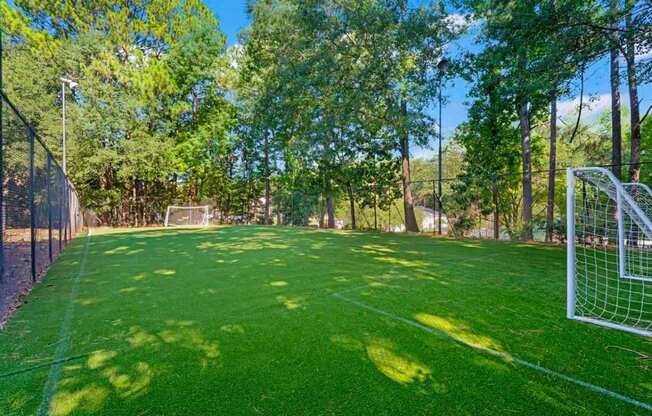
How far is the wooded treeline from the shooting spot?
695cm

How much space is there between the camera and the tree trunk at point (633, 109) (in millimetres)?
5580

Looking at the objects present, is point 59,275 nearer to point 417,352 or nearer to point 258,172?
point 417,352

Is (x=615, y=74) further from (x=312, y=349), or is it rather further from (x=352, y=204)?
(x=352, y=204)

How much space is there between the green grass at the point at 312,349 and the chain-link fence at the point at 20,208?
298 millimetres

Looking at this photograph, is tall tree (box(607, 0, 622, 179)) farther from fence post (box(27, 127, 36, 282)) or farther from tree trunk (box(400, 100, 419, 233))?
fence post (box(27, 127, 36, 282))

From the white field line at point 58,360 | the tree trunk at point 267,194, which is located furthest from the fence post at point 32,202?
the tree trunk at point 267,194

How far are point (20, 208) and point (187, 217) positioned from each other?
15.6 m

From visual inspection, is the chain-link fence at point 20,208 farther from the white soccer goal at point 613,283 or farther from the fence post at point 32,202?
the white soccer goal at point 613,283

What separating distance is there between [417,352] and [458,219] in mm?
9428

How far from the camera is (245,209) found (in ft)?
71.3

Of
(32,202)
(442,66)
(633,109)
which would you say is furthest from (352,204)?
(32,202)

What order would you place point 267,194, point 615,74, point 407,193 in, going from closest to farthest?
1. point 615,74
2. point 407,193
3. point 267,194

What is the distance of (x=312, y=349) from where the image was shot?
2.34m

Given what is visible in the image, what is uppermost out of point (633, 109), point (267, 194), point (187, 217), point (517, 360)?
point (633, 109)
